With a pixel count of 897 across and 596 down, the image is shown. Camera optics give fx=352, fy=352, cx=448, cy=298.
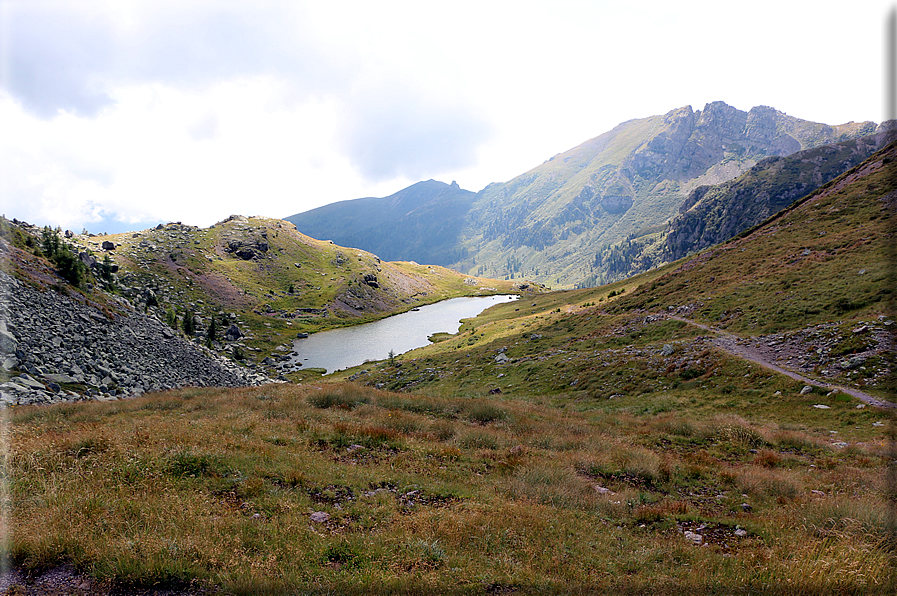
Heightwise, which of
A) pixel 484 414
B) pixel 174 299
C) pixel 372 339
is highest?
pixel 174 299

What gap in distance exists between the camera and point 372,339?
356ft

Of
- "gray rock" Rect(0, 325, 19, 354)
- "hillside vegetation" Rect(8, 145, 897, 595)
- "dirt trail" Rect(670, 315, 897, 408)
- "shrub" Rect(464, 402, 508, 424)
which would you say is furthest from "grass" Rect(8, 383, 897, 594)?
"gray rock" Rect(0, 325, 19, 354)

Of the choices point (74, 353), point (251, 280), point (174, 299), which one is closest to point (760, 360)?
point (74, 353)

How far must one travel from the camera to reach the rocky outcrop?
73.6ft

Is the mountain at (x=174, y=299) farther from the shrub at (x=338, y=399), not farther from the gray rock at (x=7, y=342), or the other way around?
the shrub at (x=338, y=399)

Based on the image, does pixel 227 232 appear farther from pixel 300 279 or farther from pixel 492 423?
pixel 492 423

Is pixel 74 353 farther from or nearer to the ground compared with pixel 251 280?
nearer to the ground

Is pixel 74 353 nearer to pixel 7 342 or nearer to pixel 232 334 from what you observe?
pixel 7 342

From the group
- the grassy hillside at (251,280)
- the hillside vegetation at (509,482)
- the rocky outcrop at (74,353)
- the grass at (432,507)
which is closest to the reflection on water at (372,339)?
the grassy hillside at (251,280)

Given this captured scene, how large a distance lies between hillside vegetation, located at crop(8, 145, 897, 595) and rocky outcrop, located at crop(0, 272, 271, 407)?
6617 millimetres

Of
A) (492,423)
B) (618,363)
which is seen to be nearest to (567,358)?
(618,363)

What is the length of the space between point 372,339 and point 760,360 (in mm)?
95313

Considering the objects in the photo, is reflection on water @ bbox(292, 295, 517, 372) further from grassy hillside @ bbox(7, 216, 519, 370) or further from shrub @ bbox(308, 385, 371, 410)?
shrub @ bbox(308, 385, 371, 410)

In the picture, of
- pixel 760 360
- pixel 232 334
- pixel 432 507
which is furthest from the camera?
pixel 232 334
